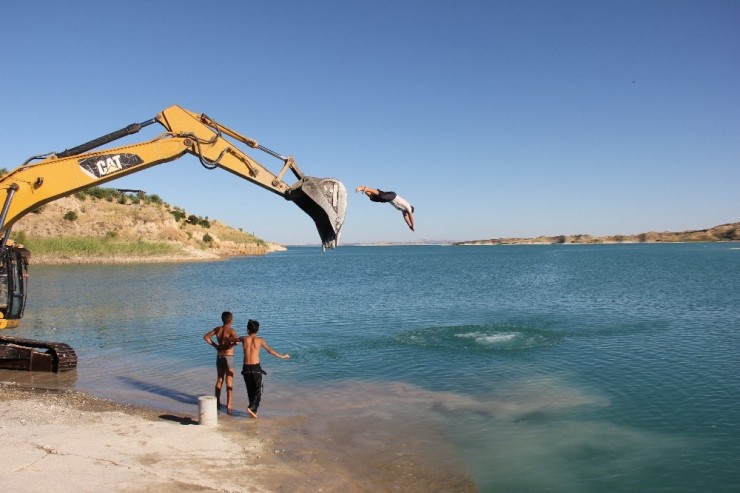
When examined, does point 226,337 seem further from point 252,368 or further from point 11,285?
point 11,285

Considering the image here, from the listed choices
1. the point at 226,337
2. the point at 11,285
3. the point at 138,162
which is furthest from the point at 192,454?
the point at 11,285

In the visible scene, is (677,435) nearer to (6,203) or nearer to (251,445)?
(251,445)

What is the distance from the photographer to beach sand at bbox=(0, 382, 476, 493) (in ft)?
A: 24.8

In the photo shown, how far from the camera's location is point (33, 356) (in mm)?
15586

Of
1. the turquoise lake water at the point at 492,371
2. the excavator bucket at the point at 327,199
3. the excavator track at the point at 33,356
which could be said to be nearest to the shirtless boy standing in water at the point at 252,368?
the turquoise lake water at the point at 492,371

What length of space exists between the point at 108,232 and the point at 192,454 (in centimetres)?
7823

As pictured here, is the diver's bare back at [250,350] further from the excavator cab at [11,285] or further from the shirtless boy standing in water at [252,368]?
the excavator cab at [11,285]

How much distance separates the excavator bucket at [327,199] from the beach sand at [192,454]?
12.2 feet

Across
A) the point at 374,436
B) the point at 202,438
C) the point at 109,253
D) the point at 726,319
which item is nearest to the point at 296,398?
the point at 374,436

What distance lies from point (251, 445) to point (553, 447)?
18.4 feet

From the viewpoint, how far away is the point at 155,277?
5416 centimetres

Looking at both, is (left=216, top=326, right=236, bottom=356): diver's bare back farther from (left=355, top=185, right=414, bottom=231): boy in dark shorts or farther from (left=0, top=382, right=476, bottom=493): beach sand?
(left=355, top=185, right=414, bottom=231): boy in dark shorts

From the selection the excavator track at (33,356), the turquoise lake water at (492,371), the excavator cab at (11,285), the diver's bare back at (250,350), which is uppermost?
the excavator cab at (11,285)

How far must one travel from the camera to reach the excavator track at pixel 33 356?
15609 mm
